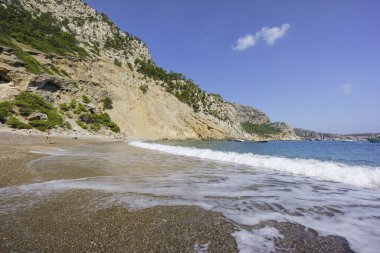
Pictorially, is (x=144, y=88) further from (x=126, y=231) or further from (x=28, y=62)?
(x=126, y=231)

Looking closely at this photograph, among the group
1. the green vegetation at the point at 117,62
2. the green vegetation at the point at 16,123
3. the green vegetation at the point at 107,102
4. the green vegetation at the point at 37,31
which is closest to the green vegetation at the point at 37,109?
the green vegetation at the point at 16,123

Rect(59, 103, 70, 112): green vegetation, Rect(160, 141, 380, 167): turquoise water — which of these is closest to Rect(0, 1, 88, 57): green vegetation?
Rect(59, 103, 70, 112): green vegetation

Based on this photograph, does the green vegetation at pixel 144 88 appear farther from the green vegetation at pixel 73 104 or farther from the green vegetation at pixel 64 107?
the green vegetation at pixel 64 107

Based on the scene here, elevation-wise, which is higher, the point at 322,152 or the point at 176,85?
the point at 176,85

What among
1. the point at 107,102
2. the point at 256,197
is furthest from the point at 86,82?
the point at 256,197

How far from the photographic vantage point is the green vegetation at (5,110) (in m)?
36.3

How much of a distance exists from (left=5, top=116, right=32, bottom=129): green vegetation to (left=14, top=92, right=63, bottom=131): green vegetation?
4.97 feet

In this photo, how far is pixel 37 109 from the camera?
42.0m

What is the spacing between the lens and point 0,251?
11.7 feet

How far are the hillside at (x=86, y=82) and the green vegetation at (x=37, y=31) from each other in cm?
22

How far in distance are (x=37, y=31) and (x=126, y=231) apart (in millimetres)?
81523

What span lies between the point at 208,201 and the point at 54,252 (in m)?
3.82

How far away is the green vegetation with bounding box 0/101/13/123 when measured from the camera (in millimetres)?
36312

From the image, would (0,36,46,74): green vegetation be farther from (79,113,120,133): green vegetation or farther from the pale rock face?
the pale rock face
